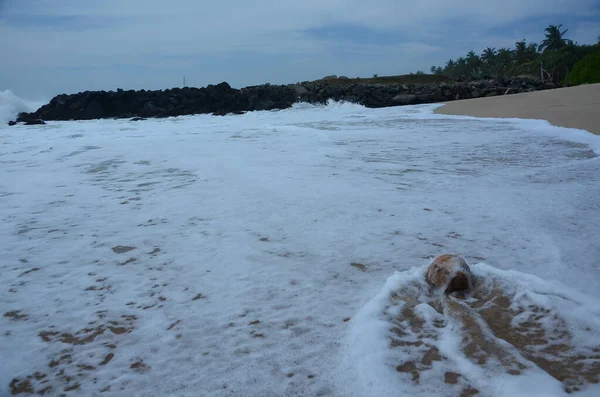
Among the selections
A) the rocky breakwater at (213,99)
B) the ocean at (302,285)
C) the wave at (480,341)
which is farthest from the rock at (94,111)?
the wave at (480,341)

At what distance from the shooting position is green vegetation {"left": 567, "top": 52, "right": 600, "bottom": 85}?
80.5 feet

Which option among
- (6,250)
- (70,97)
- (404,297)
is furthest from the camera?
(70,97)

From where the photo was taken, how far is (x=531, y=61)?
1809 inches

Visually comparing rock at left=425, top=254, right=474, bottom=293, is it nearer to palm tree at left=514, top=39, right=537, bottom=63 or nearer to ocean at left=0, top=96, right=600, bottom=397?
ocean at left=0, top=96, right=600, bottom=397

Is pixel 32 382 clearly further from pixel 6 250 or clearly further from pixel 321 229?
pixel 321 229

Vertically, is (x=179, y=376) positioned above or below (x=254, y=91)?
A: below

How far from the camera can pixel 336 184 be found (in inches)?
143

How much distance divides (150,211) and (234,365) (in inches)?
75.1

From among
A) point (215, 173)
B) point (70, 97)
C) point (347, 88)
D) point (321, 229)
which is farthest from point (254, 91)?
point (321, 229)

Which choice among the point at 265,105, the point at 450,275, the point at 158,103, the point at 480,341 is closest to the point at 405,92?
the point at 265,105

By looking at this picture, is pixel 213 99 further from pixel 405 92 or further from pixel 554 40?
pixel 554 40

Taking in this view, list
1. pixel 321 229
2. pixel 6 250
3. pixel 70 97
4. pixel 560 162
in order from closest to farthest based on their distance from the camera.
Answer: pixel 6 250
pixel 321 229
pixel 560 162
pixel 70 97

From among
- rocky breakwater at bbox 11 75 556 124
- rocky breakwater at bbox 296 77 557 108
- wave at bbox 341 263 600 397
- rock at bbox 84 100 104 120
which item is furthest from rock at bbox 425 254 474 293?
rock at bbox 84 100 104 120

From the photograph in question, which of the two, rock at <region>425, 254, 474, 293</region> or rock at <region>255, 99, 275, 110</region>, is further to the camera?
rock at <region>255, 99, 275, 110</region>
